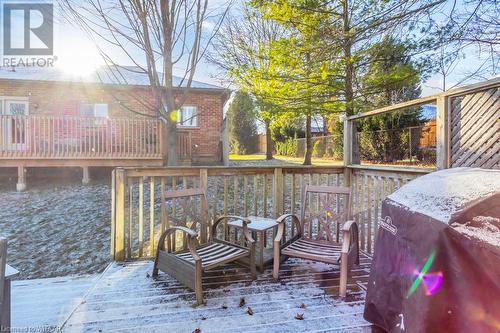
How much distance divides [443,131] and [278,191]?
205cm

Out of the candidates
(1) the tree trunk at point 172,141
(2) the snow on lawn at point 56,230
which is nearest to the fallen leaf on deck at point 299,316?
(2) the snow on lawn at point 56,230

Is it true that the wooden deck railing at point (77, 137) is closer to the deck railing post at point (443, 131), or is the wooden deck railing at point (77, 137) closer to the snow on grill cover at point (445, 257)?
the deck railing post at point (443, 131)

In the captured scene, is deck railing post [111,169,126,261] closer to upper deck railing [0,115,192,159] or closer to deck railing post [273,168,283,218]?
deck railing post [273,168,283,218]

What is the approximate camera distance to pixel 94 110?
1159 centimetres

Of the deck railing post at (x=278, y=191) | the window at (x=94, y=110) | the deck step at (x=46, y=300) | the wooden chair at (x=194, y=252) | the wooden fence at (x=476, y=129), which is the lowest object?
the deck step at (x=46, y=300)

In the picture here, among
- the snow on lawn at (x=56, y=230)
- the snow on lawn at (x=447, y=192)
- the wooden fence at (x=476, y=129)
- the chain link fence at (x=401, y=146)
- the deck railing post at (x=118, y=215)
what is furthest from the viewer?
the chain link fence at (x=401, y=146)

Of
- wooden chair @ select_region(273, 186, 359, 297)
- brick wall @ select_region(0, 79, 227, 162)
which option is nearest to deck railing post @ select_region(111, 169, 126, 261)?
wooden chair @ select_region(273, 186, 359, 297)

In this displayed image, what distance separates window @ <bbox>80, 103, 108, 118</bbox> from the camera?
11414mm

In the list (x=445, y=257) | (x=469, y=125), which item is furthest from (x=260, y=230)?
(x=469, y=125)

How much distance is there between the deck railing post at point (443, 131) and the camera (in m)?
2.80

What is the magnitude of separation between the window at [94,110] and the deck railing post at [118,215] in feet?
30.2

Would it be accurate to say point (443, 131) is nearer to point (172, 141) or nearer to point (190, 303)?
point (190, 303)

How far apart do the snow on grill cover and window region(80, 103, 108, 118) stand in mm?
11954

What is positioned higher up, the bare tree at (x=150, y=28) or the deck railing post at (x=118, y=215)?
the bare tree at (x=150, y=28)
